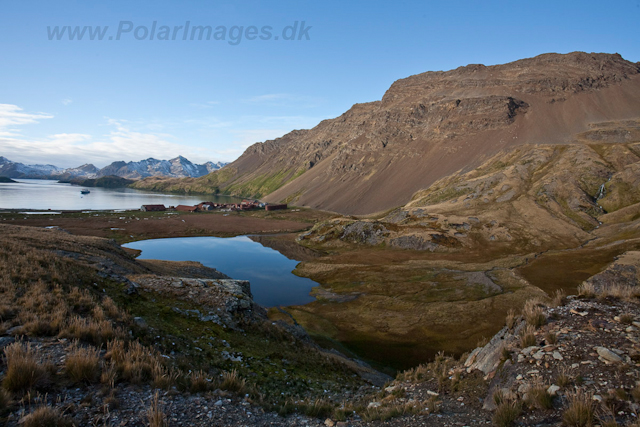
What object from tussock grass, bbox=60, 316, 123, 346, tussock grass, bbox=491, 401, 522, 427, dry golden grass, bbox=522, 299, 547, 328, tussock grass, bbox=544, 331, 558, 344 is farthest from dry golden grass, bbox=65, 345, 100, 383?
dry golden grass, bbox=522, 299, 547, 328

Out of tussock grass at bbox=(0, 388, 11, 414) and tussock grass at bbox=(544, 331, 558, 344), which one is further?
tussock grass at bbox=(544, 331, 558, 344)

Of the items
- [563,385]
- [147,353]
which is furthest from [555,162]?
[147,353]

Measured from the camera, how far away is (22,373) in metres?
7.34

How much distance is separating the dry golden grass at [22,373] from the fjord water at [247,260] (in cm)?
4038

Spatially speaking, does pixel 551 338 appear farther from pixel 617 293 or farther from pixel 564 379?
pixel 617 293

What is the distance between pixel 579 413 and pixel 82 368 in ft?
42.6

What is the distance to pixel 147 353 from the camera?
10.4m

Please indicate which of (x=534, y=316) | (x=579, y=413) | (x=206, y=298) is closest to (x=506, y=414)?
(x=579, y=413)

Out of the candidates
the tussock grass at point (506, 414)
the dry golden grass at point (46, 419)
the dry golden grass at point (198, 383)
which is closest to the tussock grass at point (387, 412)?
the tussock grass at point (506, 414)

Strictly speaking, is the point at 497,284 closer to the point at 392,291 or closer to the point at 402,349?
the point at 392,291

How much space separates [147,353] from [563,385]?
13.3 meters

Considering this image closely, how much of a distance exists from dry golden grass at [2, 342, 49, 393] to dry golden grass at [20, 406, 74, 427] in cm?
125

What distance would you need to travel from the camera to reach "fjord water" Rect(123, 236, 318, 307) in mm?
52844

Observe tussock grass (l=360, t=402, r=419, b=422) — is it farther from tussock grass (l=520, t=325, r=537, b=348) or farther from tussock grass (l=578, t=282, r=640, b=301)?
tussock grass (l=578, t=282, r=640, b=301)
